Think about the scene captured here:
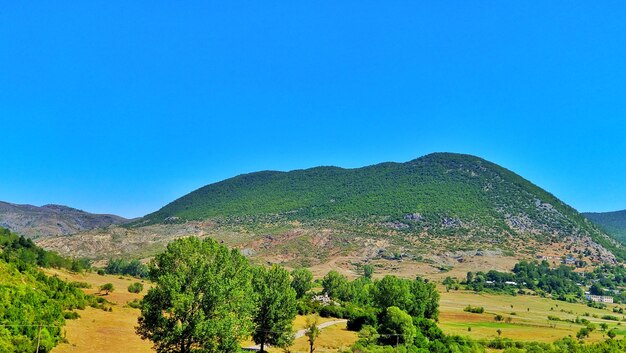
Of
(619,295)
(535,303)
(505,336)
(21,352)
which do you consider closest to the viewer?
(21,352)

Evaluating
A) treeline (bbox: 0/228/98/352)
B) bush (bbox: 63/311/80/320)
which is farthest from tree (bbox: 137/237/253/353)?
bush (bbox: 63/311/80/320)

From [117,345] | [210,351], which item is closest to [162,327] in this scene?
[210,351]

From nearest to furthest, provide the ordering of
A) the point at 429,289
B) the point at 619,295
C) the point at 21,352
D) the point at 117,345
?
the point at 21,352 < the point at 117,345 < the point at 429,289 < the point at 619,295

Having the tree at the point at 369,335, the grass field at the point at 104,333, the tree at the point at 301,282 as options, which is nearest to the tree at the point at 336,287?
the tree at the point at 301,282

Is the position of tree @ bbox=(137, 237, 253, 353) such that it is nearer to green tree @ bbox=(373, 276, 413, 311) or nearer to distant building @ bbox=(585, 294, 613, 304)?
green tree @ bbox=(373, 276, 413, 311)

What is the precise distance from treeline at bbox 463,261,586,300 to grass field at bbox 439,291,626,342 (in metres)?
11.0

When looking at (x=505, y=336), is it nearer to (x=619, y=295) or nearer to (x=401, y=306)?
(x=401, y=306)

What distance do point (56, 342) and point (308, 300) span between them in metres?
66.4

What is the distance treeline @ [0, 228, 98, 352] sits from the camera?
37.1m

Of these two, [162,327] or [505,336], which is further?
[505,336]

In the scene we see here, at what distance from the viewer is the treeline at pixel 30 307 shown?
1459 inches

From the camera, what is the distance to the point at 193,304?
36.0 meters

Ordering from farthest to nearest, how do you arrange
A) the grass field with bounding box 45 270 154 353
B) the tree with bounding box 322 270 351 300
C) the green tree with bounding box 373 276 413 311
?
1. the tree with bounding box 322 270 351 300
2. the green tree with bounding box 373 276 413 311
3. the grass field with bounding box 45 270 154 353

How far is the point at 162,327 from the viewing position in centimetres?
3559
